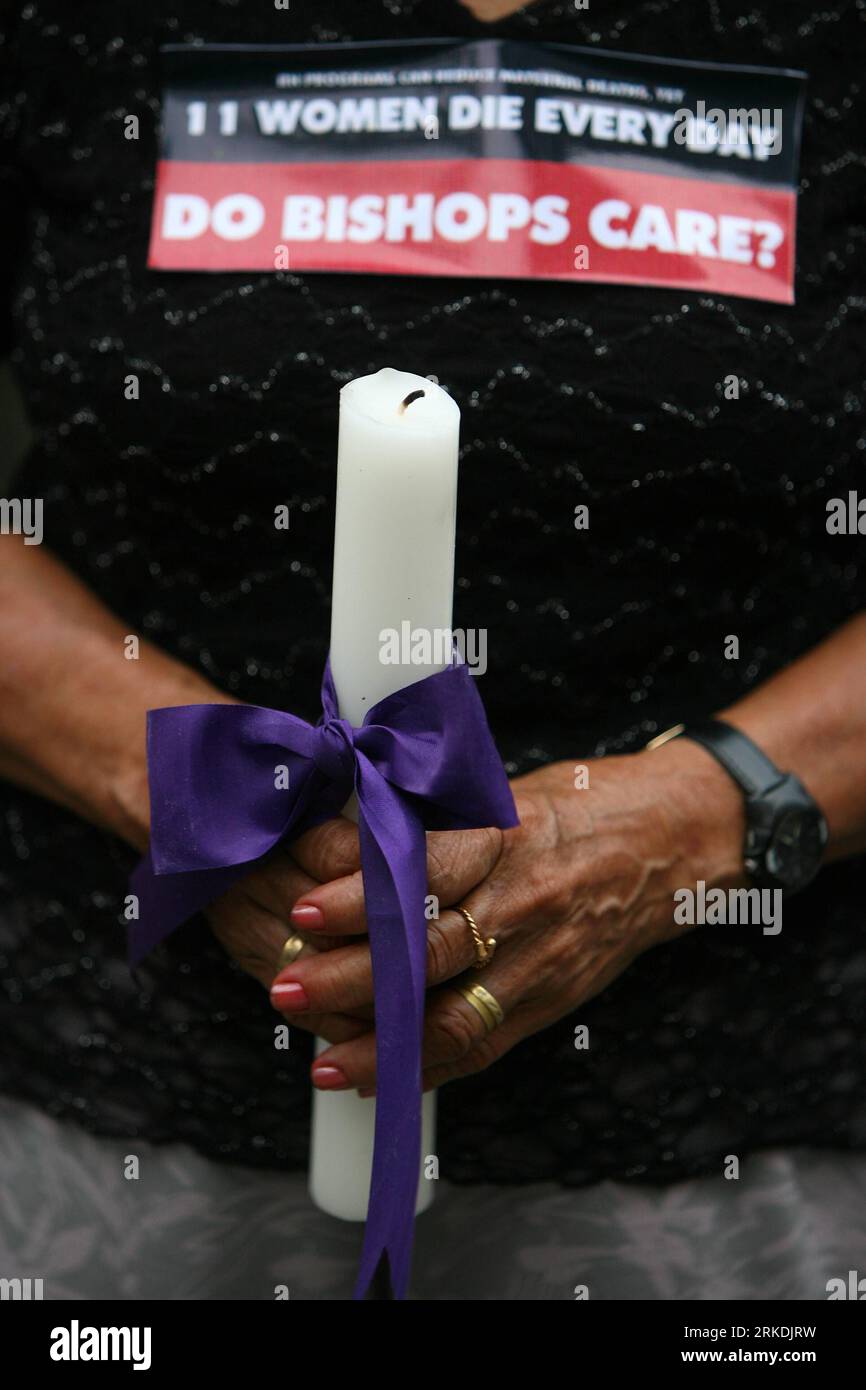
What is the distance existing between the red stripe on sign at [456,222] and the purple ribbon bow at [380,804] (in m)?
0.28

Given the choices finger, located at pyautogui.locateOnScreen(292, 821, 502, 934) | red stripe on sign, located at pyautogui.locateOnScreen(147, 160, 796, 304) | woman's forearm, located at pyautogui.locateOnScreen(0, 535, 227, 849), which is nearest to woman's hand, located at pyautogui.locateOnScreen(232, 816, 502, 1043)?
finger, located at pyautogui.locateOnScreen(292, 821, 502, 934)

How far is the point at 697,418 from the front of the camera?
0.72 metres

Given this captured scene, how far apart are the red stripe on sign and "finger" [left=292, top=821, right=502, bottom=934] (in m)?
0.31

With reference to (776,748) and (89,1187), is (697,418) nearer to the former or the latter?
(776,748)

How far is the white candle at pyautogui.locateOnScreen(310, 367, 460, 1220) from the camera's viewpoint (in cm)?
48

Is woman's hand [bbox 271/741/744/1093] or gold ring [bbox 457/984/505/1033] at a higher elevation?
woman's hand [bbox 271/741/744/1093]

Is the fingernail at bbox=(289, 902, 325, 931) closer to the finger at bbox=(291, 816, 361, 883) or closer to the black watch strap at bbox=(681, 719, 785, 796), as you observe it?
the finger at bbox=(291, 816, 361, 883)

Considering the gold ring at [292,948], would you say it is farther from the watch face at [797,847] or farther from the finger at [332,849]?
the watch face at [797,847]

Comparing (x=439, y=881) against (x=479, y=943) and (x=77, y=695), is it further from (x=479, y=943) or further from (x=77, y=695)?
(x=77, y=695)

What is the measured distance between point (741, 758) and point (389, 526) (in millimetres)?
300

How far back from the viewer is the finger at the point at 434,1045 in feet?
1.88

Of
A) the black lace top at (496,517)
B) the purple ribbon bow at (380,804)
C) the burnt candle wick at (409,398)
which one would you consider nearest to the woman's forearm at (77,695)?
the black lace top at (496,517)

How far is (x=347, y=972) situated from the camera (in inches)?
22.1
